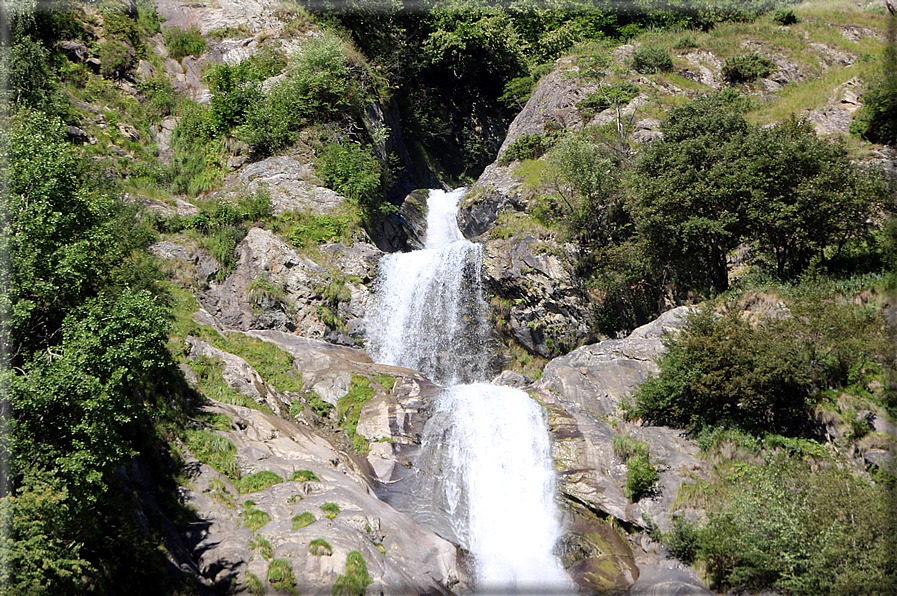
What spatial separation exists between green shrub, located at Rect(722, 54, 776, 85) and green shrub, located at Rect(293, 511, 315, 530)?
35.3m

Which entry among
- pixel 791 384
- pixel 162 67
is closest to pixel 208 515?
pixel 791 384

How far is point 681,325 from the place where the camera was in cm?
1895

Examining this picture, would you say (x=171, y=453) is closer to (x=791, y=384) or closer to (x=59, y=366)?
(x=59, y=366)

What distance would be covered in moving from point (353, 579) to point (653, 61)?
34978mm

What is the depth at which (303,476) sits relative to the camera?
14312 mm

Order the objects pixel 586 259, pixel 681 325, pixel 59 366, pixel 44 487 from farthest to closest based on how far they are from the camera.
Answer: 1. pixel 586 259
2. pixel 681 325
3. pixel 59 366
4. pixel 44 487

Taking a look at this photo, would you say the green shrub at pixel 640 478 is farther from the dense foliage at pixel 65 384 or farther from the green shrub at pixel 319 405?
the dense foliage at pixel 65 384

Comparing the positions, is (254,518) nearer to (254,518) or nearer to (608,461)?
(254,518)

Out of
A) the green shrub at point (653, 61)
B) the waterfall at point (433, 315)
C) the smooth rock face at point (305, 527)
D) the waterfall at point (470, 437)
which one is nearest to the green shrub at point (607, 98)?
the green shrub at point (653, 61)

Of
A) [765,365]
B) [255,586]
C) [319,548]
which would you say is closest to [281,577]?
[255,586]

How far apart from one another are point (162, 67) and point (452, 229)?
20.9 metres

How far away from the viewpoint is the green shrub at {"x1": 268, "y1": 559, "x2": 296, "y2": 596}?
10766 millimetres

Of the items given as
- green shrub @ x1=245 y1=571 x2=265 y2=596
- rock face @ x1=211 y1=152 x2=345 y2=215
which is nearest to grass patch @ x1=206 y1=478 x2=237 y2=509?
green shrub @ x1=245 y1=571 x2=265 y2=596

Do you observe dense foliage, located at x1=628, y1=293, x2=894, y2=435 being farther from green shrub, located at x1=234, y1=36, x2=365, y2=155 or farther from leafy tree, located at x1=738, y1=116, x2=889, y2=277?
green shrub, located at x1=234, y1=36, x2=365, y2=155
